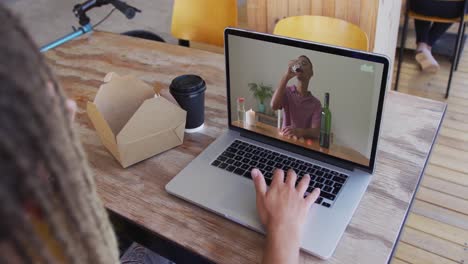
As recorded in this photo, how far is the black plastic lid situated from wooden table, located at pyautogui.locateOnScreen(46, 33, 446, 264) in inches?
4.9

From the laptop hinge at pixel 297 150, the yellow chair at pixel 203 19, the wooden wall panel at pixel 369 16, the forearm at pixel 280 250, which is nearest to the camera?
the forearm at pixel 280 250

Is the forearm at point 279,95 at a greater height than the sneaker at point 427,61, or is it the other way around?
the forearm at point 279,95

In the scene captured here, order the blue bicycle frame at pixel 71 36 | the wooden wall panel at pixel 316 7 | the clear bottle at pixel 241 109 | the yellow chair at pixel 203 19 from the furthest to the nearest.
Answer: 1. the yellow chair at pixel 203 19
2. the blue bicycle frame at pixel 71 36
3. the wooden wall panel at pixel 316 7
4. the clear bottle at pixel 241 109

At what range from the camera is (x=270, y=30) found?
6.05 ft

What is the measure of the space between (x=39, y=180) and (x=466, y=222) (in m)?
1.80

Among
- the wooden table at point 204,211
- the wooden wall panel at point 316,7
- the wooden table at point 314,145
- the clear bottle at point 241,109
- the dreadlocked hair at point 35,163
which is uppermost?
the dreadlocked hair at point 35,163

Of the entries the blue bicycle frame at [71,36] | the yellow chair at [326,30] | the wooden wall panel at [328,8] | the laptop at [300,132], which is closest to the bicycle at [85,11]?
the blue bicycle frame at [71,36]

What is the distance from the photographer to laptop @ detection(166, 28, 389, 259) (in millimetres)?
836

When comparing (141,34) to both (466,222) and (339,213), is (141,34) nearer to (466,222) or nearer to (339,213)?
(339,213)

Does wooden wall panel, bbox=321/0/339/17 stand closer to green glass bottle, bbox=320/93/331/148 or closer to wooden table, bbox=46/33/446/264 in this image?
wooden table, bbox=46/33/446/264

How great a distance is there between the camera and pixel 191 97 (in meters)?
1.08

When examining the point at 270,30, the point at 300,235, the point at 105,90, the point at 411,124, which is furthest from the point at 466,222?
the point at 105,90

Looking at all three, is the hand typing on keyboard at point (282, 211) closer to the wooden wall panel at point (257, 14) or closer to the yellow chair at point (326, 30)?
the yellow chair at point (326, 30)

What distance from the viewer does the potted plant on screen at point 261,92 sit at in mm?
994
